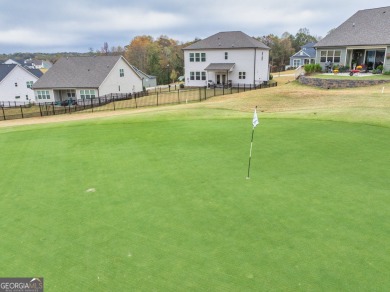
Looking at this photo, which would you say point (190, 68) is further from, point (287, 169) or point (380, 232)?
point (380, 232)

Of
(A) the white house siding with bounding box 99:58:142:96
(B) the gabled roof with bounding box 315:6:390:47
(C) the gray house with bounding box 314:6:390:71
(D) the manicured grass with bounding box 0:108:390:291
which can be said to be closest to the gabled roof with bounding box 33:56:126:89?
(A) the white house siding with bounding box 99:58:142:96

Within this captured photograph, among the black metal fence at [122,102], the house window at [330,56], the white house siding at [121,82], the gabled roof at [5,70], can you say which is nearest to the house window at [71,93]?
the black metal fence at [122,102]

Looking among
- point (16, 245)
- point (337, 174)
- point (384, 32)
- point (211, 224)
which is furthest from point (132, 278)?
point (384, 32)

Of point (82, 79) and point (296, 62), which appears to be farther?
point (296, 62)

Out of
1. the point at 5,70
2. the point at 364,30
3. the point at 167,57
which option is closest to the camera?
the point at 364,30

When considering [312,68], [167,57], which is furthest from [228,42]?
[167,57]

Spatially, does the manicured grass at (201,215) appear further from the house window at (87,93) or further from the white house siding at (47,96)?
the white house siding at (47,96)

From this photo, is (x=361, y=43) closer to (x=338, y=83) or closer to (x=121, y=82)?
(x=338, y=83)
